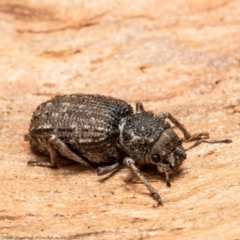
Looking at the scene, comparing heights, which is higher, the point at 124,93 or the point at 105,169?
the point at 124,93

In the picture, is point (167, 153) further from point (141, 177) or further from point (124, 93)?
point (124, 93)

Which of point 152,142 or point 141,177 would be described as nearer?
point 141,177

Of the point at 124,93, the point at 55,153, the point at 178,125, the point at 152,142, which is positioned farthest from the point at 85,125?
the point at 124,93

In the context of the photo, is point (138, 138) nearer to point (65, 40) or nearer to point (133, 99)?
point (133, 99)

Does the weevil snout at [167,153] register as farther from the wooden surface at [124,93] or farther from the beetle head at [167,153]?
the wooden surface at [124,93]

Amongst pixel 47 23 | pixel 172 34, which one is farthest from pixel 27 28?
pixel 172 34

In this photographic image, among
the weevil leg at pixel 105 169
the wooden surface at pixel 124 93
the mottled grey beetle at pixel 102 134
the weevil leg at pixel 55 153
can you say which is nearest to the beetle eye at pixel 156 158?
the mottled grey beetle at pixel 102 134
